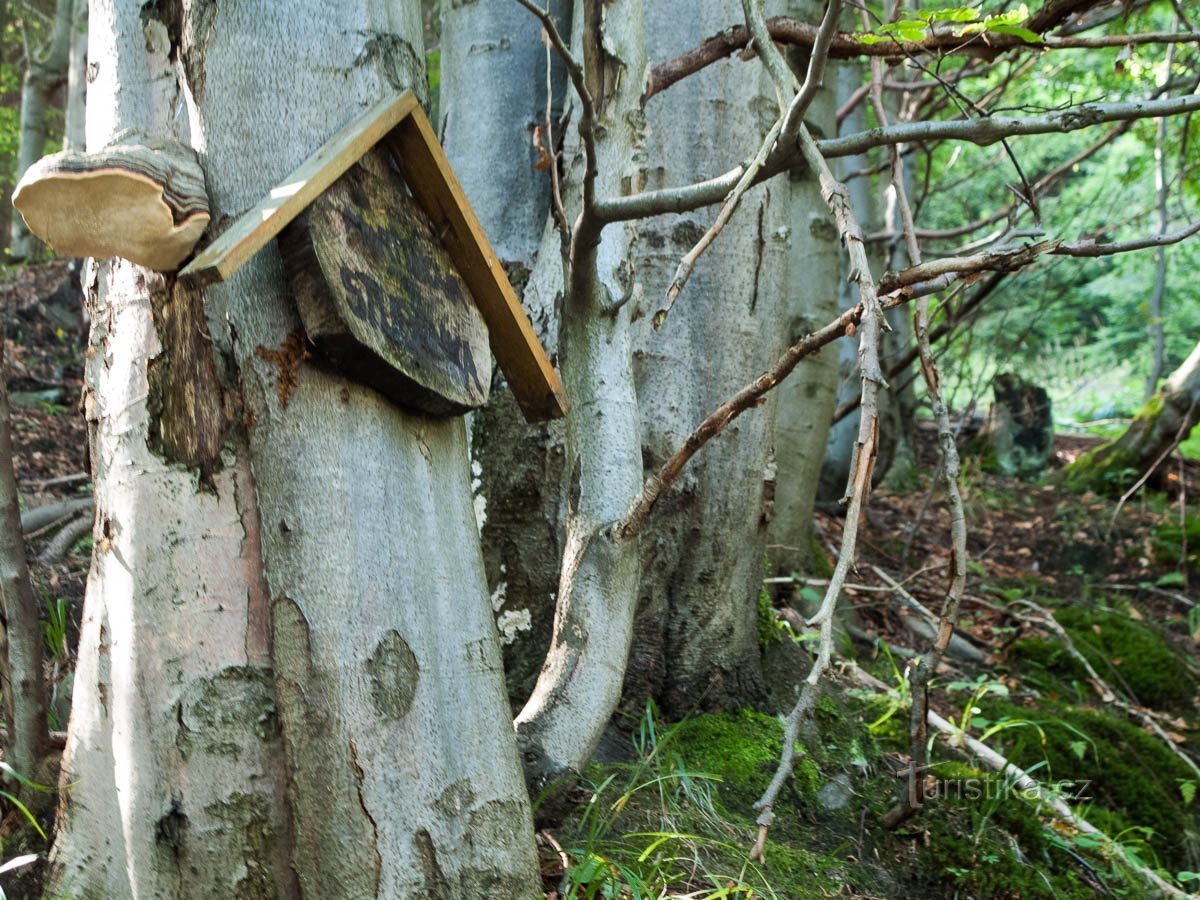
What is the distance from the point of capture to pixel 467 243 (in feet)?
6.15

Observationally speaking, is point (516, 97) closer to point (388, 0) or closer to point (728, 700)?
point (388, 0)

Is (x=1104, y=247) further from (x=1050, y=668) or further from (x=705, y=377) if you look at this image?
(x=1050, y=668)

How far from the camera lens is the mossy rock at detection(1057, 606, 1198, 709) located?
4988mm

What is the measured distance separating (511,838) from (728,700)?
1.35m

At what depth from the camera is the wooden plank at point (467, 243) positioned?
71.2 inches

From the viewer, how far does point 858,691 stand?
11.8 ft

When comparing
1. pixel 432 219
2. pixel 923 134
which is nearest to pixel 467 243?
pixel 432 219

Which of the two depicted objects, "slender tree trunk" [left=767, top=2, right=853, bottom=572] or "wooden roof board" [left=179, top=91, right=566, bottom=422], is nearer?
"wooden roof board" [left=179, top=91, right=566, bottom=422]

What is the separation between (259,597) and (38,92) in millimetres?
12847

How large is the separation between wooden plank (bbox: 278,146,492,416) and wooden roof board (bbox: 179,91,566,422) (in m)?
0.03

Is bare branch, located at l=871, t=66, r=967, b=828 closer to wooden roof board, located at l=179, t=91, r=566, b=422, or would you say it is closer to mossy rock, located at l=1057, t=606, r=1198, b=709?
wooden roof board, located at l=179, t=91, r=566, b=422

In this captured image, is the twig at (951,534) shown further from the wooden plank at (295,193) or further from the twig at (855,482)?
the wooden plank at (295,193)

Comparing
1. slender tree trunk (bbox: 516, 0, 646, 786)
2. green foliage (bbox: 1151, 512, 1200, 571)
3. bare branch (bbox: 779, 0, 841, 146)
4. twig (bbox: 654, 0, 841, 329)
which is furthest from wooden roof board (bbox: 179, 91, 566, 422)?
green foliage (bbox: 1151, 512, 1200, 571)

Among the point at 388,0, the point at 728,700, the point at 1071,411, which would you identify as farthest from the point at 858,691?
the point at 1071,411
